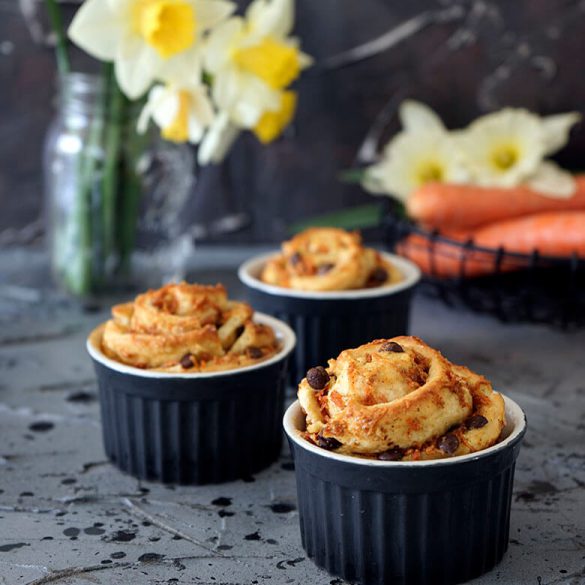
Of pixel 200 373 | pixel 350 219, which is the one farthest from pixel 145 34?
pixel 350 219

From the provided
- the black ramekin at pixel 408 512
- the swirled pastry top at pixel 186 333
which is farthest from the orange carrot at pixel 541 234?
the black ramekin at pixel 408 512

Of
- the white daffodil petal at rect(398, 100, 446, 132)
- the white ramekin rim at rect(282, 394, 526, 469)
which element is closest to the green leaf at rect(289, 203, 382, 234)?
the white daffodil petal at rect(398, 100, 446, 132)

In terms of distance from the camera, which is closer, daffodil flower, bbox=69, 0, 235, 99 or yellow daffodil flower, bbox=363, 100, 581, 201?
daffodil flower, bbox=69, 0, 235, 99

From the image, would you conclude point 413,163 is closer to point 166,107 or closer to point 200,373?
point 166,107

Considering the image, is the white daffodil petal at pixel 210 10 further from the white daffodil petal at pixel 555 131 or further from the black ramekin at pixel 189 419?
the white daffodil petal at pixel 555 131

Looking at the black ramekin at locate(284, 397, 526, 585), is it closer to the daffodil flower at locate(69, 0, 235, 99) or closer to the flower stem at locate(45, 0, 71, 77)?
the daffodil flower at locate(69, 0, 235, 99)
